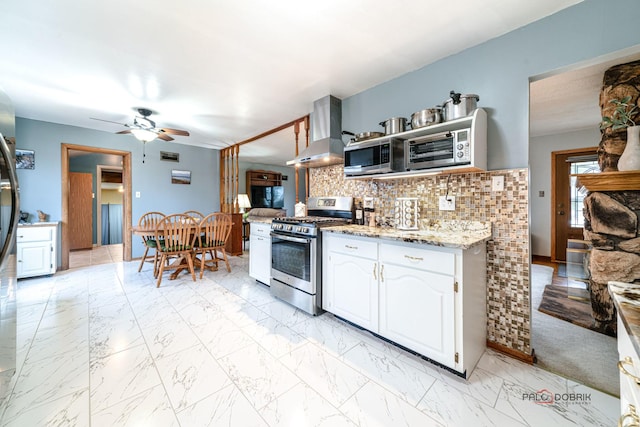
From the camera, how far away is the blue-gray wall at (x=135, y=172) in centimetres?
375

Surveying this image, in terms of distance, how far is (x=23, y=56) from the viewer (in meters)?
2.16

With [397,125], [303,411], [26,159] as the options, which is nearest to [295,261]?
[303,411]

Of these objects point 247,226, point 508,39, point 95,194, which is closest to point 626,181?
point 508,39

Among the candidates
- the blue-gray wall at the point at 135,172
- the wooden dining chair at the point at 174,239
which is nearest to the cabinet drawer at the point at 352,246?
the wooden dining chair at the point at 174,239

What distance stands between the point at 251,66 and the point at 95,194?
6316 mm

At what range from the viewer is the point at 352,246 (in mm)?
2047

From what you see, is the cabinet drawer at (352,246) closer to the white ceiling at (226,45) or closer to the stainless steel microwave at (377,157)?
the stainless steel microwave at (377,157)

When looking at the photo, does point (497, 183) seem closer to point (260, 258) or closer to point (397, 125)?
point (397, 125)

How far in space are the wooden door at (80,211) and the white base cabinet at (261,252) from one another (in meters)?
5.02

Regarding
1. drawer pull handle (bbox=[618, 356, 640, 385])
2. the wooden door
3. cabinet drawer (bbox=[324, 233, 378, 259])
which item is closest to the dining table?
cabinet drawer (bbox=[324, 233, 378, 259])

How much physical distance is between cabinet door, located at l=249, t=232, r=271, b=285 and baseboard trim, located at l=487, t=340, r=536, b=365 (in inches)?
87.1

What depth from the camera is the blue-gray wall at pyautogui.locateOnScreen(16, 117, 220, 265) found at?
3748mm

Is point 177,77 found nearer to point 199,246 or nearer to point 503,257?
point 199,246

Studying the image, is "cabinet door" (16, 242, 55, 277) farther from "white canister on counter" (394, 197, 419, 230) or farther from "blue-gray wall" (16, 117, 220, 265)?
"white canister on counter" (394, 197, 419, 230)
